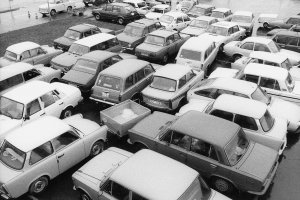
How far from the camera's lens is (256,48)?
52.0ft

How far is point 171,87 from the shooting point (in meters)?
12.0

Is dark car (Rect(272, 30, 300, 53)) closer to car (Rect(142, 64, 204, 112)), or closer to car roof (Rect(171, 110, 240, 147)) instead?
car (Rect(142, 64, 204, 112))

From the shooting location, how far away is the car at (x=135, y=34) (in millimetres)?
17422

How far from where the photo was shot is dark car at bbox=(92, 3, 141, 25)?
23703 millimetres

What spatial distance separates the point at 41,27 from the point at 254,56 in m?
16.2

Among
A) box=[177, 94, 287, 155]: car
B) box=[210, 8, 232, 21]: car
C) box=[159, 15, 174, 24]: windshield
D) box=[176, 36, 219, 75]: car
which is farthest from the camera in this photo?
box=[210, 8, 232, 21]: car

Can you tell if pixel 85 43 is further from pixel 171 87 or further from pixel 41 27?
pixel 41 27

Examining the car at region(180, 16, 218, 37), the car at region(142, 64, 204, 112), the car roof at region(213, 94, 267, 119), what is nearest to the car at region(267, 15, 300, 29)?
the car at region(180, 16, 218, 37)

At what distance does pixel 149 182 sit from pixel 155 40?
1135cm

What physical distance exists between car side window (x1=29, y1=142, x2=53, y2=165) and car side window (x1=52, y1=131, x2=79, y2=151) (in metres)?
0.18

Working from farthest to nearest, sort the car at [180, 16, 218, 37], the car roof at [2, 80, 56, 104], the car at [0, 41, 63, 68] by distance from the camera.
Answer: the car at [180, 16, 218, 37]
the car at [0, 41, 63, 68]
the car roof at [2, 80, 56, 104]

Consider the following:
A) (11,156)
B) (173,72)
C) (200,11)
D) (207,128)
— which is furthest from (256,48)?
(11,156)

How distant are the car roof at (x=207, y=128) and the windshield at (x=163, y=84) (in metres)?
3.04

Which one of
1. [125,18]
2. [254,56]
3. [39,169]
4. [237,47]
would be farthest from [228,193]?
[125,18]
